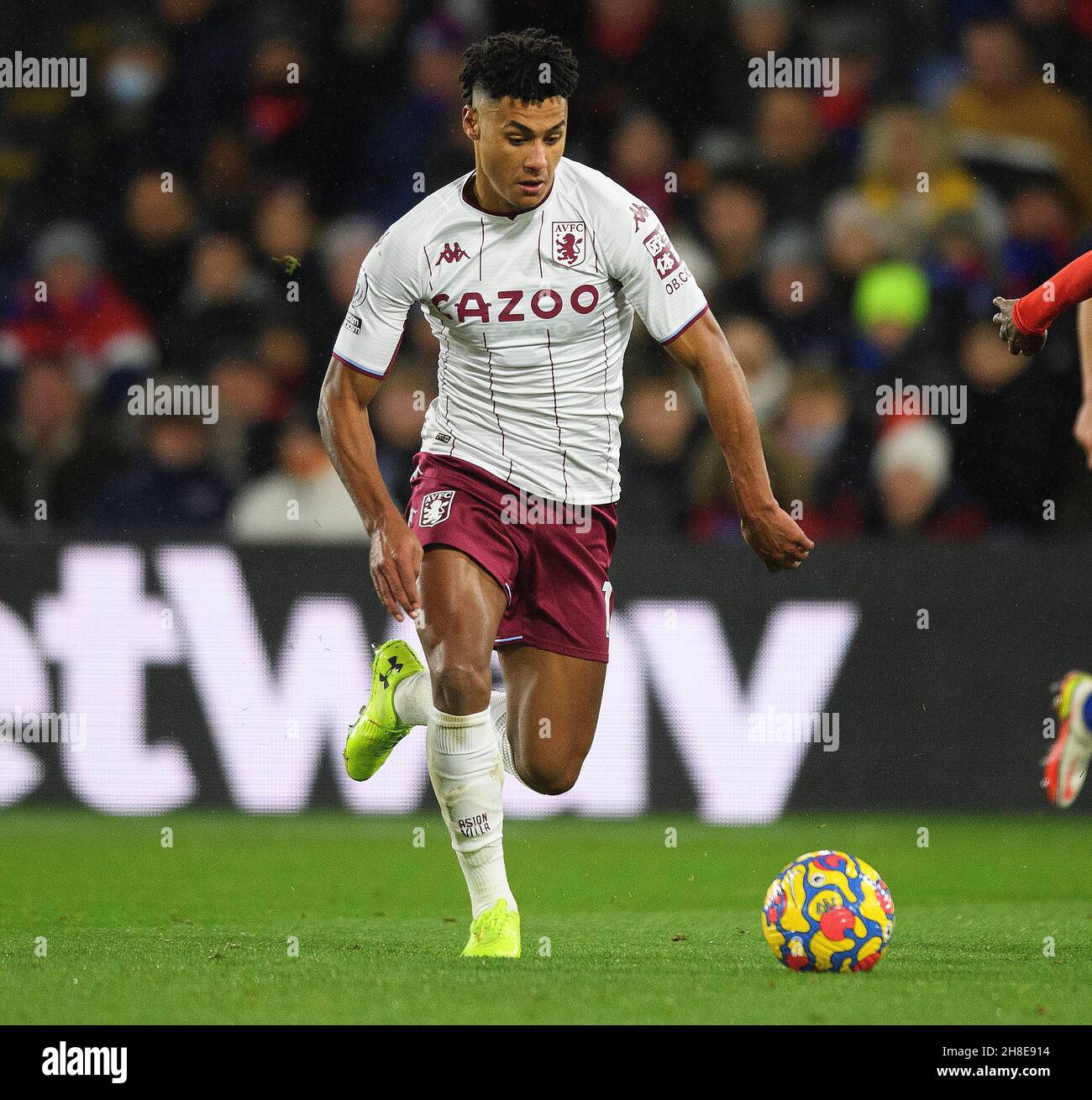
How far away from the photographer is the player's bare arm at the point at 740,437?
488 centimetres

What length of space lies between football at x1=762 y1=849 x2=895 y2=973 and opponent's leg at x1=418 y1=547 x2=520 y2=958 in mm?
697

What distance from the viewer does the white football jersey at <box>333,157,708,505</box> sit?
505 centimetres

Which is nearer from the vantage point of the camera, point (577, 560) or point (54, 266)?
point (577, 560)

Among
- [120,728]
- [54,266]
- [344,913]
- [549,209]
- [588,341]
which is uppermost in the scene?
[54,266]

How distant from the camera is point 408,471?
8680 millimetres

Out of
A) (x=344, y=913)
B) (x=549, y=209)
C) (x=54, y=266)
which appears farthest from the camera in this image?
(x=54, y=266)

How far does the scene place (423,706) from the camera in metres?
5.65

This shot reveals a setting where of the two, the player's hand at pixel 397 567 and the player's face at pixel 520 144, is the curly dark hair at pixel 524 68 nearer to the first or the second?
the player's face at pixel 520 144

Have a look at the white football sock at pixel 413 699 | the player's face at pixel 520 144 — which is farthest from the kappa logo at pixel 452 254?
the white football sock at pixel 413 699

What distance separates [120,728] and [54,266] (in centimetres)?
254

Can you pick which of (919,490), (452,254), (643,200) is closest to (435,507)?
(452,254)

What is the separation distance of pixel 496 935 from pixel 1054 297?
7.83 ft
